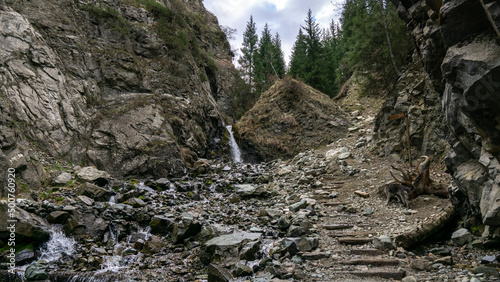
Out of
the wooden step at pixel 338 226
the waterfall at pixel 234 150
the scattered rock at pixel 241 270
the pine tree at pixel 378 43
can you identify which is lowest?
the scattered rock at pixel 241 270

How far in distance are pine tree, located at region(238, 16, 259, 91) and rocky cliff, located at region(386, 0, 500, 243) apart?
28.5 m

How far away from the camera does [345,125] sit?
20.9 meters

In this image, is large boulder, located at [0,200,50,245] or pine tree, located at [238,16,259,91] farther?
pine tree, located at [238,16,259,91]

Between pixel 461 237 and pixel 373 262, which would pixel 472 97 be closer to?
pixel 461 237

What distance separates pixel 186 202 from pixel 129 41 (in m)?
15.1

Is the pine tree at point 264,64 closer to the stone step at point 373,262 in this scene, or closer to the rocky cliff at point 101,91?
the rocky cliff at point 101,91

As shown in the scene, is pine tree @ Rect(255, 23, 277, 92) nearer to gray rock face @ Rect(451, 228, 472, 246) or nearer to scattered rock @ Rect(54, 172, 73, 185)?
scattered rock @ Rect(54, 172, 73, 185)

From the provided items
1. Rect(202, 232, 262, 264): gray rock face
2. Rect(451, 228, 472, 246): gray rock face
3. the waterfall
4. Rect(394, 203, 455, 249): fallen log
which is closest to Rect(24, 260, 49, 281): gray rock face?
Rect(202, 232, 262, 264): gray rock face

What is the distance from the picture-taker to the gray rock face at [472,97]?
155 inches

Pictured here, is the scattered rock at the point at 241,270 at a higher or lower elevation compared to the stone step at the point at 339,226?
lower

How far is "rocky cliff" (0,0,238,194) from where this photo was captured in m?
12.2

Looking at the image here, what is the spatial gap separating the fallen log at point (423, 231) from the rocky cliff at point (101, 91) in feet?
40.3

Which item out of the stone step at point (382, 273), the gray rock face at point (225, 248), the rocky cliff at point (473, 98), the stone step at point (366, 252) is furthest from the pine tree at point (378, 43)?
the gray rock face at point (225, 248)

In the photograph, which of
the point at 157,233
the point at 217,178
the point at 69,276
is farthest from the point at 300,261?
the point at 217,178
